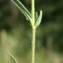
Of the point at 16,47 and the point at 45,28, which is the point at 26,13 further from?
the point at 45,28

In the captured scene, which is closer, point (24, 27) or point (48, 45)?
point (48, 45)

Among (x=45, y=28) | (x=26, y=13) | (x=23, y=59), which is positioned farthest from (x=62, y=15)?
(x=26, y=13)

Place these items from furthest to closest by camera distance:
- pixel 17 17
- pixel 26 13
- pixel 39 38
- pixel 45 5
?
pixel 45 5
pixel 17 17
pixel 39 38
pixel 26 13

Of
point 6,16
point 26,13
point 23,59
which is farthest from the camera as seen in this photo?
point 6,16

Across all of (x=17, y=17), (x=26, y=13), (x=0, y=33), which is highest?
(x=17, y=17)

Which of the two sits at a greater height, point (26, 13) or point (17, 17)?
point (17, 17)

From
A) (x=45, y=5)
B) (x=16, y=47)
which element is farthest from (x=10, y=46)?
(x=45, y=5)

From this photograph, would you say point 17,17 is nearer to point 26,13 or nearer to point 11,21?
point 11,21
